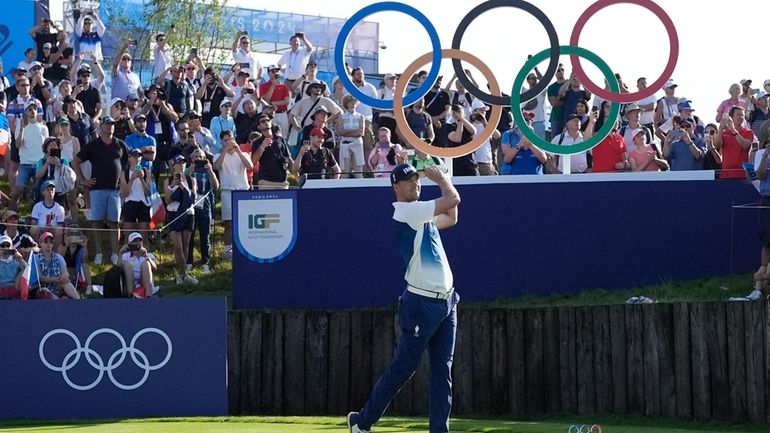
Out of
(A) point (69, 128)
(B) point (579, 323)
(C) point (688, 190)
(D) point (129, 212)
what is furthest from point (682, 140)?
(A) point (69, 128)

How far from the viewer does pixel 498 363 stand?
15.8 meters

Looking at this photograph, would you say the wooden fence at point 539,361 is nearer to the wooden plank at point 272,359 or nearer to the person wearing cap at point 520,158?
the wooden plank at point 272,359

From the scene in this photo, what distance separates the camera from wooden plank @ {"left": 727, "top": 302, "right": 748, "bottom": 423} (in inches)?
553

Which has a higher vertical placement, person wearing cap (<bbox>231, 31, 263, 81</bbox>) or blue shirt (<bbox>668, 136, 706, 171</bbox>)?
person wearing cap (<bbox>231, 31, 263, 81</bbox>)

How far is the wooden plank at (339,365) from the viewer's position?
53.3 ft

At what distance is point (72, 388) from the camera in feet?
45.3

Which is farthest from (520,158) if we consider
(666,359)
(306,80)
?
(306,80)

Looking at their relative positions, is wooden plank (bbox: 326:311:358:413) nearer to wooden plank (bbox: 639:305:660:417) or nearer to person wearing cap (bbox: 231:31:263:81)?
wooden plank (bbox: 639:305:660:417)

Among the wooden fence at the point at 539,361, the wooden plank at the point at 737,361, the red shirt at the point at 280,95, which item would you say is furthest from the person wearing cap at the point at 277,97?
the wooden plank at the point at 737,361

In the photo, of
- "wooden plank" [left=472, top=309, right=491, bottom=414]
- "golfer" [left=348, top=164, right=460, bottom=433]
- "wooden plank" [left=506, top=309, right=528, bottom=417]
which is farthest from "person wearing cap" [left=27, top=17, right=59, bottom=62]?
"golfer" [left=348, top=164, right=460, bottom=433]

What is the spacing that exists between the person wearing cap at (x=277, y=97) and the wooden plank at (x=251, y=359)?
662cm

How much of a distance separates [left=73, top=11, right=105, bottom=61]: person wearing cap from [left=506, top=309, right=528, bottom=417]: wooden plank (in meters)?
11.8

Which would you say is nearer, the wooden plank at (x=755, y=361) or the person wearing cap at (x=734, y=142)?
the wooden plank at (x=755, y=361)

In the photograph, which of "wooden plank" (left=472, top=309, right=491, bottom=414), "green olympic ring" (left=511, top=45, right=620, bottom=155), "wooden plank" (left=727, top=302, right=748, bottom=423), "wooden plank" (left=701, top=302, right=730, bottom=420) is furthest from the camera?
"green olympic ring" (left=511, top=45, right=620, bottom=155)
